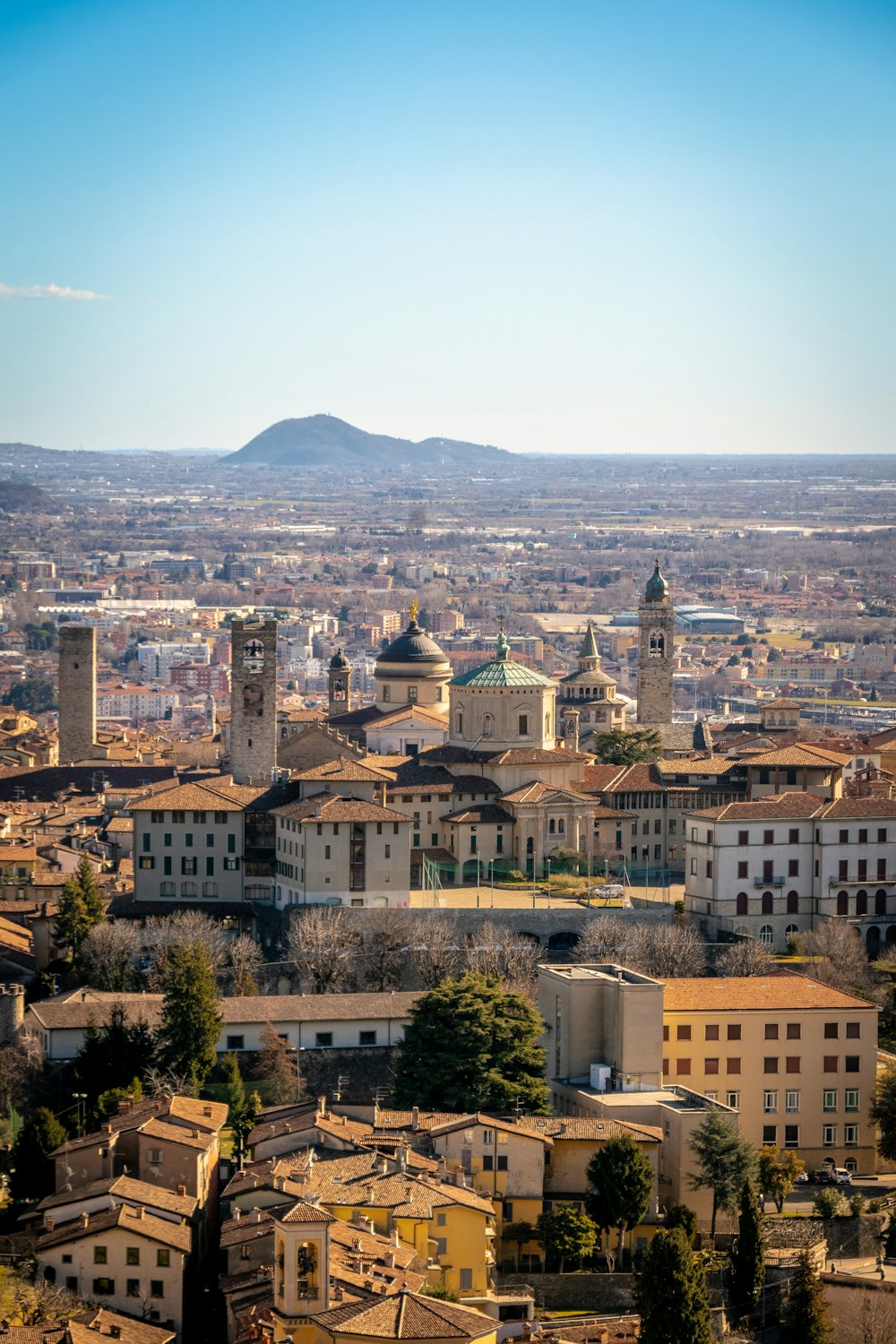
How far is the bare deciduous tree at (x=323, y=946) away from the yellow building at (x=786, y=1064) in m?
7.17

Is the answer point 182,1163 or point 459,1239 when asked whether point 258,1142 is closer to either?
point 182,1163

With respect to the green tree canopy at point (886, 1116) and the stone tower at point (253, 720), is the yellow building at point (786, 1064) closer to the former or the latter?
the green tree canopy at point (886, 1116)

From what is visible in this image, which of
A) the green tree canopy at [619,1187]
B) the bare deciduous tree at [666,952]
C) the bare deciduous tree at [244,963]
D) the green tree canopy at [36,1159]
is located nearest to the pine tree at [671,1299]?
the green tree canopy at [619,1187]

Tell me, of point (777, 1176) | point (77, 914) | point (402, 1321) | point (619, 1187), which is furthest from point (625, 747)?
point (402, 1321)

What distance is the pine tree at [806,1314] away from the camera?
3578 cm

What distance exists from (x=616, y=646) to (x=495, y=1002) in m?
143

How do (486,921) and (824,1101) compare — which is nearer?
(824,1101)

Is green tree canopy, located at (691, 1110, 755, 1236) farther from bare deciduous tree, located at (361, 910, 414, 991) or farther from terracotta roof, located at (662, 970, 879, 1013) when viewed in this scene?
bare deciduous tree, located at (361, 910, 414, 991)

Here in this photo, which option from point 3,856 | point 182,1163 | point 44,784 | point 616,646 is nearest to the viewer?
point 182,1163

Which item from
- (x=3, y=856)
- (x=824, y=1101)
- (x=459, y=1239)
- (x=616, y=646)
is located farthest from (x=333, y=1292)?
(x=616, y=646)

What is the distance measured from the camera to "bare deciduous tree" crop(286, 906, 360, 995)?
50.0 m

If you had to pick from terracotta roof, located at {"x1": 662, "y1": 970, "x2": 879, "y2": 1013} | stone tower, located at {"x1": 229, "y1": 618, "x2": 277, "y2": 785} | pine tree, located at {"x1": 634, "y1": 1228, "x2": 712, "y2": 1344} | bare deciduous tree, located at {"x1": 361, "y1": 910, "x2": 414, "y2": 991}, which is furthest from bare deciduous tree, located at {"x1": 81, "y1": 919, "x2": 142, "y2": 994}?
pine tree, located at {"x1": 634, "y1": 1228, "x2": 712, "y2": 1344}

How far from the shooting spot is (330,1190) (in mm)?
36812

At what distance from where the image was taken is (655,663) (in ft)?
264
